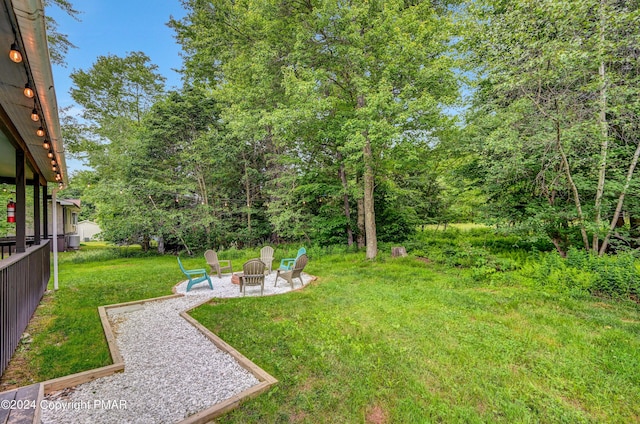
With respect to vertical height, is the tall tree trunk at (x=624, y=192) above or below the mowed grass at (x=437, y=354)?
above

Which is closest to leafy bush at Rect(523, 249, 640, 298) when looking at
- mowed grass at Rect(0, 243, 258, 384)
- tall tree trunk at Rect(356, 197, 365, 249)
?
tall tree trunk at Rect(356, 197, 365, 249)

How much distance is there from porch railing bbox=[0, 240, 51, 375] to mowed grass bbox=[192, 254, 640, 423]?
2311 millimetres

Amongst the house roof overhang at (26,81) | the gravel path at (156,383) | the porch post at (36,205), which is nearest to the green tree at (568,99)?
the gravel path at (156,383)

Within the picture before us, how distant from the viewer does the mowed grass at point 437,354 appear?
8.27 ft

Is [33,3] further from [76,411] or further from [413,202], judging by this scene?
[413,202]

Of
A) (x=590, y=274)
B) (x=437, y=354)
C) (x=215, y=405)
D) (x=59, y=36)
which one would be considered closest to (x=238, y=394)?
(x=215, y=405)

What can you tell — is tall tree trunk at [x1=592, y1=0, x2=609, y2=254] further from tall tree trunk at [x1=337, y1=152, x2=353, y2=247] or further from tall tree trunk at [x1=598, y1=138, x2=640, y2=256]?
tall tree trunk at [x1=337, y1=152, x2=353, y2=247]

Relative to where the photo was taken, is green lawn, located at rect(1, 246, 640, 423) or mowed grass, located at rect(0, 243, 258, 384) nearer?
green lawn, located at rect(1, 246, 640, 423)

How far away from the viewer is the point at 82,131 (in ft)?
53.8

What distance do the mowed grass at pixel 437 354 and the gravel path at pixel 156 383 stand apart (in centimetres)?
35

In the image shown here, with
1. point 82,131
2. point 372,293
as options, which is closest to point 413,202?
point 372,293

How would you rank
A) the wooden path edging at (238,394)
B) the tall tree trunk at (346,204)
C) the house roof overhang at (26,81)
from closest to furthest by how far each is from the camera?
the house roof overhang at (26,81) → the wooden path edging at (238,394) → the tall tree trunk at (346,204)

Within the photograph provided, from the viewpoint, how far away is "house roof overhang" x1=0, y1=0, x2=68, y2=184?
6.07 feet

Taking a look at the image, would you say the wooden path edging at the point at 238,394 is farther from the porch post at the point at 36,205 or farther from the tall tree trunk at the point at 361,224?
the tall tree trunk at the point at 361,224
